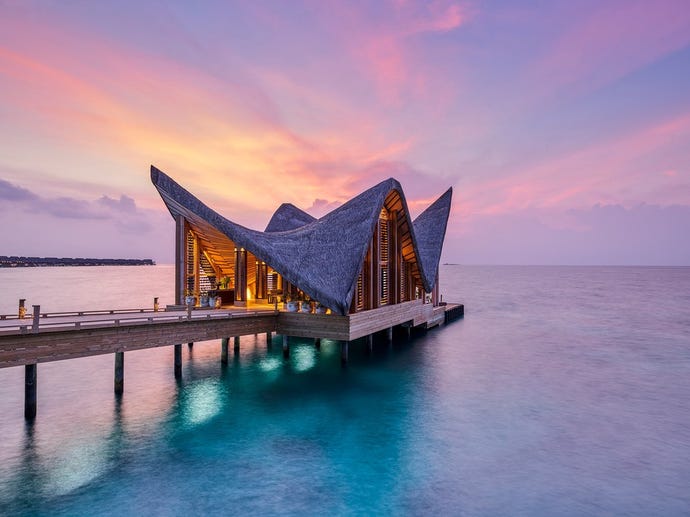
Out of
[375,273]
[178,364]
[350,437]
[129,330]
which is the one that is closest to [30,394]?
[129,330]

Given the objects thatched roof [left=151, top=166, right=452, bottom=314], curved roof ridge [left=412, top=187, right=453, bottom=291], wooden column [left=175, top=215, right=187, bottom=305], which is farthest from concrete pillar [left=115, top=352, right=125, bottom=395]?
curved roof ridge [left=412, top=187, right=453, bottom=291]

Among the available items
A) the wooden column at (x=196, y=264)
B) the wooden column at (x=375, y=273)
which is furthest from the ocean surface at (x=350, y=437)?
the wooden column at (x=196, y=264)

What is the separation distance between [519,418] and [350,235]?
12.6 metres

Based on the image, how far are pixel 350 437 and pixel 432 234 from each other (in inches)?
984

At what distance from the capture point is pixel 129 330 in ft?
54.7

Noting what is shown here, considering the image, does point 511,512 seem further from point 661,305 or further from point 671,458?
point 661,305

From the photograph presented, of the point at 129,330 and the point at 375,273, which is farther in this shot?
the point at 375,273

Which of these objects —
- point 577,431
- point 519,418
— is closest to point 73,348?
point 519,418

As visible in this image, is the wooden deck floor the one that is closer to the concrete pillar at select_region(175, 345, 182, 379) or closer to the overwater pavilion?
the overwater pavilion

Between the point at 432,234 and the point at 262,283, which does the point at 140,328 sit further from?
the point at 432,234

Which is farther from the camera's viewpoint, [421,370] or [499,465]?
[421,370]

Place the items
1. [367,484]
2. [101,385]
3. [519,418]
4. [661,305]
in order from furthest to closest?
[661,305]
[101,385]
[519,418]
[367,484]

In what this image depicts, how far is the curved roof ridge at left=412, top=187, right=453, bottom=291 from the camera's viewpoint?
112 ft

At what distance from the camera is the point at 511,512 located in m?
11.1
